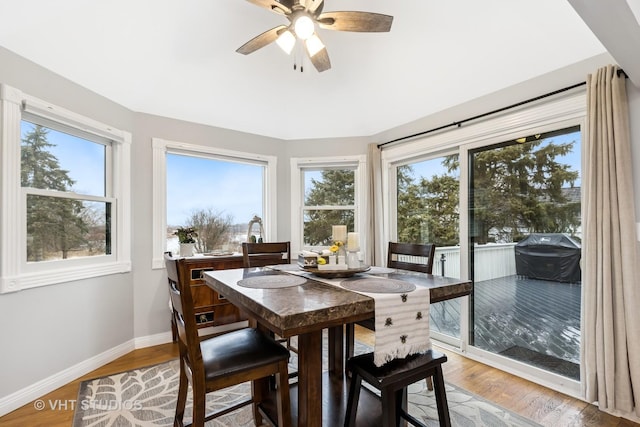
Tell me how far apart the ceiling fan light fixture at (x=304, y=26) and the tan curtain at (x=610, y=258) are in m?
1.89

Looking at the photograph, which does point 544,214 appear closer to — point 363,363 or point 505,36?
point 505,36

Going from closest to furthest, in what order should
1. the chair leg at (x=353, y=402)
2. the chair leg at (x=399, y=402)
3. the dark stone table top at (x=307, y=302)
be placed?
1. the dark stone table top at (x=307, y=302)
2. the chair leg at (x=353, y=402)
3. the chair leg at (x=399, y=402)

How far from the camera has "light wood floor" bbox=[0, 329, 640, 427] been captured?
6.26 feet

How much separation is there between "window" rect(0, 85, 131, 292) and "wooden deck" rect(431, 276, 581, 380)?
3.51m

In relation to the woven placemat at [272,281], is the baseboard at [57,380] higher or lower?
lower

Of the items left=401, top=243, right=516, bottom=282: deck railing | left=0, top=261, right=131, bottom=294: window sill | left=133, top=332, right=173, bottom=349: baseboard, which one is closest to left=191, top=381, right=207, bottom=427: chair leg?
left=0, top=261, right=131, bottom=294: window sill

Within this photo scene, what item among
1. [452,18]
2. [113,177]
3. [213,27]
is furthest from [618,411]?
[113,177]

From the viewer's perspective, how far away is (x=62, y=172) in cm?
254

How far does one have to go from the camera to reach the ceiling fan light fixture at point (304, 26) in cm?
168

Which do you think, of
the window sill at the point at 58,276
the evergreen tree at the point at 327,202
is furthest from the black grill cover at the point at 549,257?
the window sill at the point at 58,276

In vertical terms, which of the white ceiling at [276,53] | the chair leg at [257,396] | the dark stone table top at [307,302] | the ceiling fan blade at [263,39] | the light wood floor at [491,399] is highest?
the white ceiling at [276,53]

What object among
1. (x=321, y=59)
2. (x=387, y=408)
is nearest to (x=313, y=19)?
(x=321, y=59)

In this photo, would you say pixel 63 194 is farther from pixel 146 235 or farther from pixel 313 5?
pixel 313 5

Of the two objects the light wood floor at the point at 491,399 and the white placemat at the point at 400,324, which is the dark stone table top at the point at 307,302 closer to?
the white placemat at the point at 400,324
